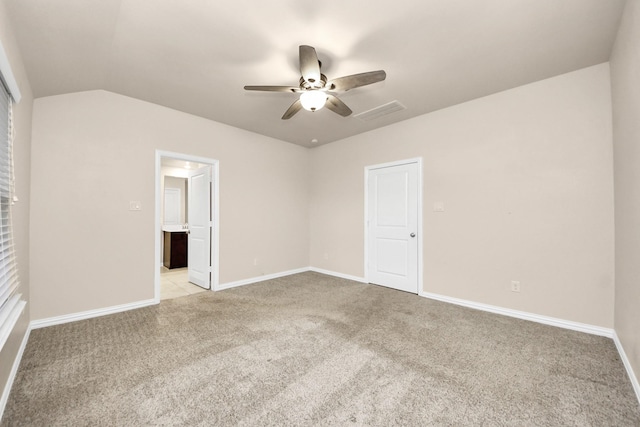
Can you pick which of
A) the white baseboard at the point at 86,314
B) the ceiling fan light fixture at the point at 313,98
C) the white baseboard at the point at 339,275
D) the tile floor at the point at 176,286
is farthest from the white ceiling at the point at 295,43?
the white baseboard at the point at 339,275

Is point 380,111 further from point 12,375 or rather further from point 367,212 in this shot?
point 12,375

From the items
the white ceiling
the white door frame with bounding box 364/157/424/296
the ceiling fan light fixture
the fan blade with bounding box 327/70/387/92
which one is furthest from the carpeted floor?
the white ceiling

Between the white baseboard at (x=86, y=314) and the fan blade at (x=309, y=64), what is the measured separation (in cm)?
325

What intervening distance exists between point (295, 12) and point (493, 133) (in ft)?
8.59

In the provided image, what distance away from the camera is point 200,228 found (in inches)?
169

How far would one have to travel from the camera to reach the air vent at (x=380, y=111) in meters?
3.37

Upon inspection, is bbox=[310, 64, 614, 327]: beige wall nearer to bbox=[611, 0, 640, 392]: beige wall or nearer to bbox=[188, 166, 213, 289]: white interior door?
bbox=[611, 0, 640, 392]: beige wall

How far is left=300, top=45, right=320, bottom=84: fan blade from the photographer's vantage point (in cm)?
187

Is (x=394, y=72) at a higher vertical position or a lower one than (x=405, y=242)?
higher

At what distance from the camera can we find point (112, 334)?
2.50m

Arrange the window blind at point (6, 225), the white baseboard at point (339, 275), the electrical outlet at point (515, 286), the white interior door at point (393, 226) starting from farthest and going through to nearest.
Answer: the white baseboard at point (339, 275)
the white interior door at point (393, 226)
the electrical outlet at point (515, 286)
the window blind at point (6, 225)

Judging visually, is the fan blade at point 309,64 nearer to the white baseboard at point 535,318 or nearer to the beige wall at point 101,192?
the beige wall at point 101,192

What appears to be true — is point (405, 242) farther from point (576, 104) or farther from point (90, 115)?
point (90, 115)

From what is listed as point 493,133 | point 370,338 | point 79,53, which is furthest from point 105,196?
point 493,133
